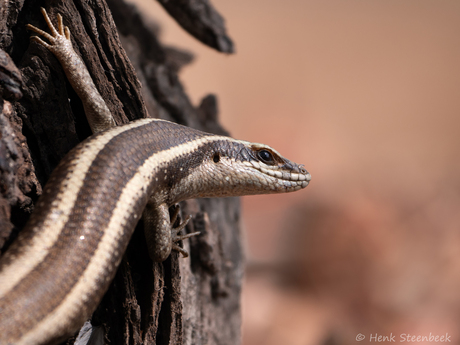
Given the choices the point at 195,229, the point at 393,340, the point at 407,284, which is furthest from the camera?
the point at 407,284

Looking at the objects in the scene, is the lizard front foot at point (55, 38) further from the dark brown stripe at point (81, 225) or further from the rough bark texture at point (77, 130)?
the dark brown stripe at point (81, 225)

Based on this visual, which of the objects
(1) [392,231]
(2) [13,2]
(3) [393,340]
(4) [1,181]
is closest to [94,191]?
(4) [1,181]

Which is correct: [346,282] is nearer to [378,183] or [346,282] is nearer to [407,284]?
[407,284]

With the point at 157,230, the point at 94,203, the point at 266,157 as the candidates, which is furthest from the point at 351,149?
the point at 94,203

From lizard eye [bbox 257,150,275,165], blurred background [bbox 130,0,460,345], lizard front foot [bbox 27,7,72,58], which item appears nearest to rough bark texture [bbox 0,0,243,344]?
lizard front foot [bbox 27,7,72,58]

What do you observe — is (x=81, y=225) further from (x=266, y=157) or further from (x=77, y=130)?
(x=266, y=157)

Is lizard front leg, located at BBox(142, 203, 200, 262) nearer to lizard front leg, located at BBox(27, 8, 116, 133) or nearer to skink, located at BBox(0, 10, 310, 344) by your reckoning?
skink, located at BBox(0, 10, 310, 344)
